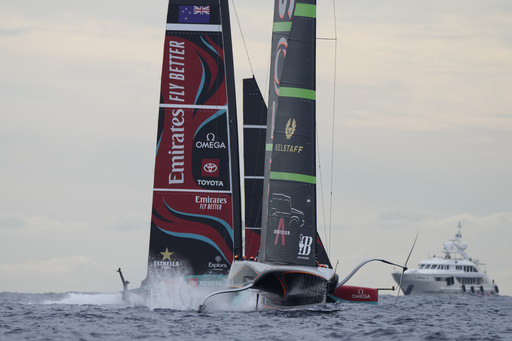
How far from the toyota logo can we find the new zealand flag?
4.87m

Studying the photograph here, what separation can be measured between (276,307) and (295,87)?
623 cm

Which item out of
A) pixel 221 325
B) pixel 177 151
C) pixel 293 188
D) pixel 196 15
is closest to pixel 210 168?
pixel 177 151

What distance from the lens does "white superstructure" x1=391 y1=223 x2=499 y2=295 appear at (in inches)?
3617

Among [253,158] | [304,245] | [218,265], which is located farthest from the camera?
[253,158]

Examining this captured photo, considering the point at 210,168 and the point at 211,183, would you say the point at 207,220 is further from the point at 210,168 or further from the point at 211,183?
the point at 210,168

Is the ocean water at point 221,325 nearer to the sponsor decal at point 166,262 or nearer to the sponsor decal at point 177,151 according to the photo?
the sponsor decal at point 166,262

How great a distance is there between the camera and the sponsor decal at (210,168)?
3106cm

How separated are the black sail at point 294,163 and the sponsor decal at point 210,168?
520 centimetres

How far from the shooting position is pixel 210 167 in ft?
102

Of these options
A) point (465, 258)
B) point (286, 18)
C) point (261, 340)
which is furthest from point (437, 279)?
point (261, 340)

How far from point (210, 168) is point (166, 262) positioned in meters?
3.49

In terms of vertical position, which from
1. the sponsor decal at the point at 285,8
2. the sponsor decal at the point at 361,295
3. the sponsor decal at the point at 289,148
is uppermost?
the sponsor decal at the point at 285,8

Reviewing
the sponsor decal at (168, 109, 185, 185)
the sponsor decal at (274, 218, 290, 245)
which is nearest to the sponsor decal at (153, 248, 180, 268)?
the sponsor decal at (168, 109, 185, 185)

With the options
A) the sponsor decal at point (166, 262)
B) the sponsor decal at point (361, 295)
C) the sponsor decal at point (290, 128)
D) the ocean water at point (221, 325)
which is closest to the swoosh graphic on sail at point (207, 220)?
the sponsor decal at point (166, 262)
